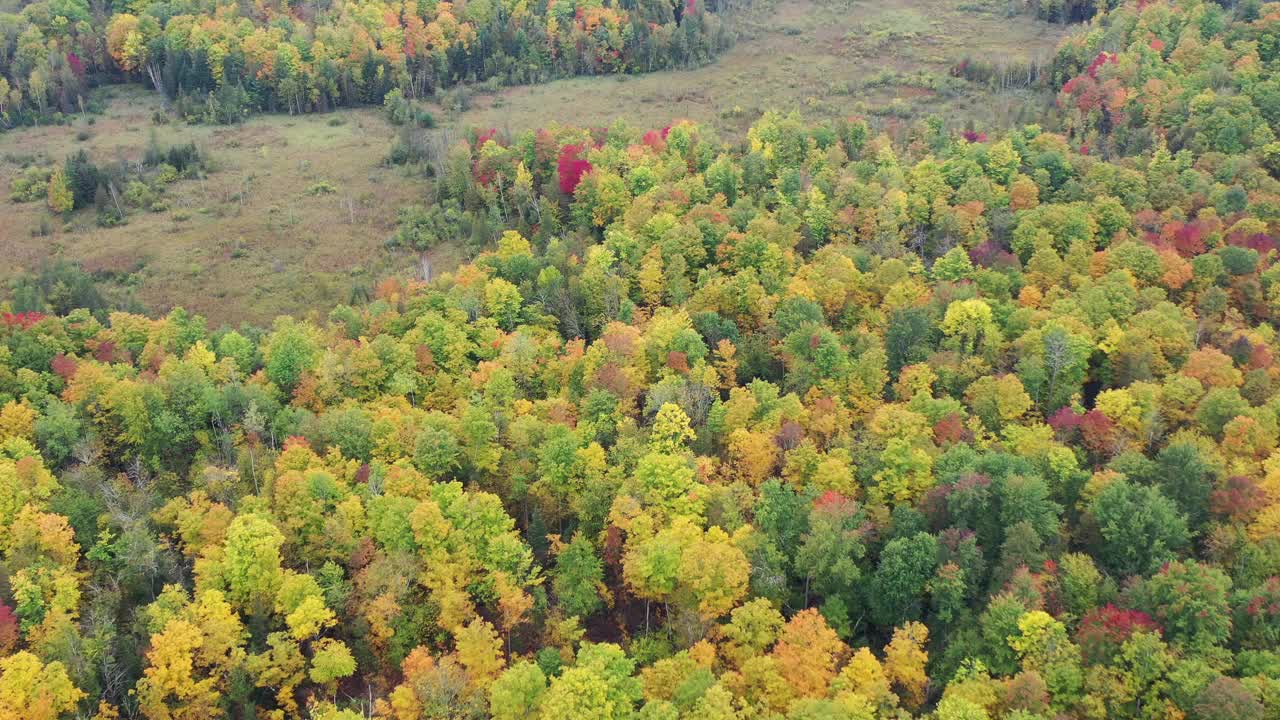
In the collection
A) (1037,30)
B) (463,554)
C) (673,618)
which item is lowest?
(673,618)

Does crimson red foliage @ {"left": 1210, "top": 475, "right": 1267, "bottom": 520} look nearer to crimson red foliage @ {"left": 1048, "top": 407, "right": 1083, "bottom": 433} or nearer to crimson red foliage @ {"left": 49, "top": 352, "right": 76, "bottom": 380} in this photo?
crimson red foliage @ {"left": 1048, "top": 407, "right": 1083, "bottom": 433}

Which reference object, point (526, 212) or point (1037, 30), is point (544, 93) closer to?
point (526, 212)

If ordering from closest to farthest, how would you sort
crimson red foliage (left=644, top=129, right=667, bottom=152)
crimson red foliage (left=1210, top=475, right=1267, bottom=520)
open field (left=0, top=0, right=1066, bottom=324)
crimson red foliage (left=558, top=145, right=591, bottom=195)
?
crimson red foliage (left=1210, top=475, right=1267, bottom=520) → open field (left=0, top=0, right=1066, bottom=324) → crimson red foliage (left=558, top=145, right=591, bottom=195) → crimson red foliage (left=644, top=129, right=667, bottom=152)

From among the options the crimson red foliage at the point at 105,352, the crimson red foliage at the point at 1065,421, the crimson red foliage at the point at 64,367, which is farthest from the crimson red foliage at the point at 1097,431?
the crimson red foliage at the point at 64,367

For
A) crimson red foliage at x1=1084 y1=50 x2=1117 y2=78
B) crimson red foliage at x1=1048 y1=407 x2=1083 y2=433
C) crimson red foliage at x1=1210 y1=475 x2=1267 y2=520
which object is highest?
crimson red foliage at x1=1084 y1=50 x2=1117 y2=78

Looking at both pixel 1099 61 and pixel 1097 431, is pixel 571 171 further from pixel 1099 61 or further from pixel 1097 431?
pixel 1099 61

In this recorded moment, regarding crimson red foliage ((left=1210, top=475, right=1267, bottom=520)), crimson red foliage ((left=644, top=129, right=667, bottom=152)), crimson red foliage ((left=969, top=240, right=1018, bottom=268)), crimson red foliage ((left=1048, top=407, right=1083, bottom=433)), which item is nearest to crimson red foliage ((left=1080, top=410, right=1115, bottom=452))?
crimson red foliage ((left=1048, top=407, right=1083, bottom=433))

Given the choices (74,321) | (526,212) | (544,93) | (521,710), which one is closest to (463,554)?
(521,710)
